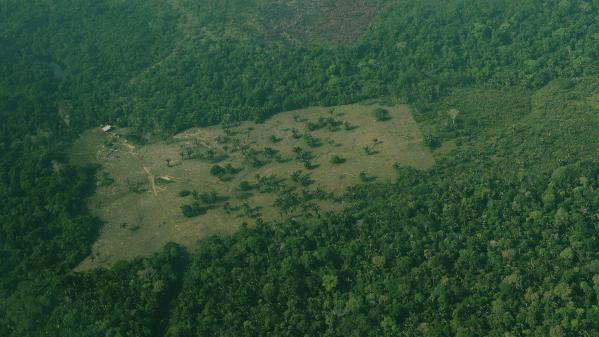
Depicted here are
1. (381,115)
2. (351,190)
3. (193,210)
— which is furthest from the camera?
(381,115)

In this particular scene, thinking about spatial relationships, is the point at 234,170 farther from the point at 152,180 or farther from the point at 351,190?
the point at 351,190

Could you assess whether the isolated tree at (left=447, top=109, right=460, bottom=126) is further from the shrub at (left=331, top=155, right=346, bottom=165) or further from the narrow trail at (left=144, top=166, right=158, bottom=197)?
the narrow trail at (left=144, top=166, right=158, bottom=197)

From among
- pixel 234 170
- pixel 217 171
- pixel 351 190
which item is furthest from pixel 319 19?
pixel 351 190

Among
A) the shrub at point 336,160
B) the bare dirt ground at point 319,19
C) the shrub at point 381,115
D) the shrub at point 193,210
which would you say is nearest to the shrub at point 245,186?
the shrub at point 193,210

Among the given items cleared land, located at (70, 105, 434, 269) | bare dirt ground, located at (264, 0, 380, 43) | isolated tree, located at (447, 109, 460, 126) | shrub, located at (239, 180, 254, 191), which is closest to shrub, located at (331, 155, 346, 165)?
cleared land, located at (70, 105, 434, 269)

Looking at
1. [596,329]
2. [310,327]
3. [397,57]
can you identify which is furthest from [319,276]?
[397,57]

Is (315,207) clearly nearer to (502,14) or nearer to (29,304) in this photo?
(29,304)
